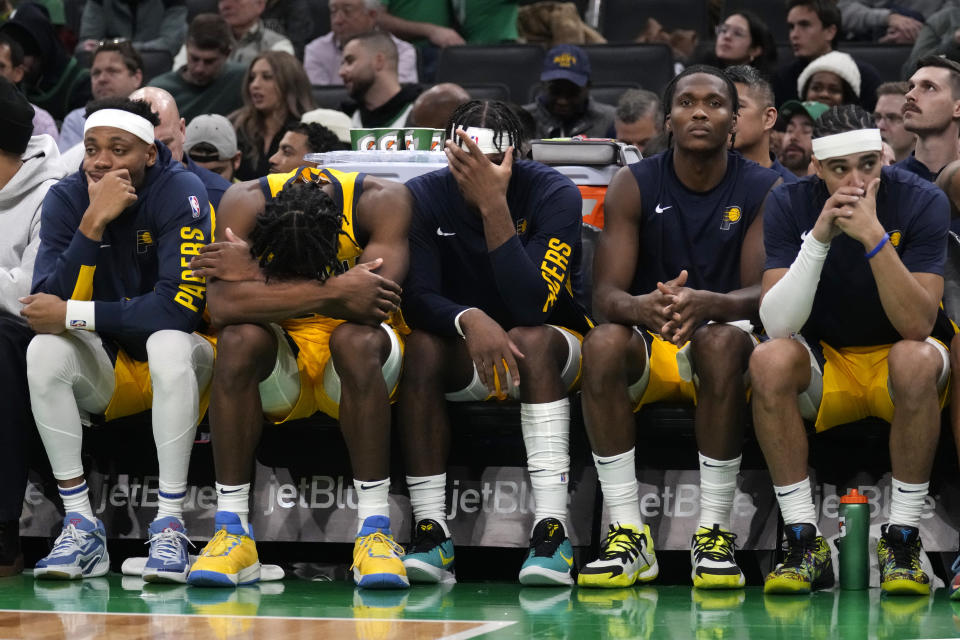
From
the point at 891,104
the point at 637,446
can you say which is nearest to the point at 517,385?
the point at 637,446

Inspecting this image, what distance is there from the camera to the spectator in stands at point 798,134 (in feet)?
23.6

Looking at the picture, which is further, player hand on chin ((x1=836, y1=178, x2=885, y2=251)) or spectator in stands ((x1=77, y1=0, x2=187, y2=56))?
spectator in stands ((x1=77, y1=0, x2=187, y2=56))

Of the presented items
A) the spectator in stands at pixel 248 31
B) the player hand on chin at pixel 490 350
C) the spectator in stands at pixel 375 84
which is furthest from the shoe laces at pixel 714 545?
the spectator in stands at pixel 248 31

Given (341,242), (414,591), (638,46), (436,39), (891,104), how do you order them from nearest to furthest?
(414,591)
(341,242)
(891,104)
(638,46)
(436,39)

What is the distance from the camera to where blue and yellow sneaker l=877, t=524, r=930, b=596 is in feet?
14.2

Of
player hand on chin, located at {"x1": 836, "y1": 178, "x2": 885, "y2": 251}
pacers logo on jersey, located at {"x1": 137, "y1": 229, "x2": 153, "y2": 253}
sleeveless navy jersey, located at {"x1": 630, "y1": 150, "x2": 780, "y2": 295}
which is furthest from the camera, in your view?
pacers logo on jersey, located at {"x1": 137, "y1": 229, "x2": 153, "y2": 253}

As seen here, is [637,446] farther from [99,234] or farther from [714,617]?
[99,234]

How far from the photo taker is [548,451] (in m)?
4.61

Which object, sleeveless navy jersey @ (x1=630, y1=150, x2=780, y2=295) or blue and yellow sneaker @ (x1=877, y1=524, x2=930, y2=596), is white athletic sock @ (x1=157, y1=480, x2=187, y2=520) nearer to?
sleeveless navy jersey @ (x1=630, y1=150, x2=780, y2=295)

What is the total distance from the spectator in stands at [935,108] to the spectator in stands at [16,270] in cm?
331

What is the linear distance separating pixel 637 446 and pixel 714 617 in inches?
42.3

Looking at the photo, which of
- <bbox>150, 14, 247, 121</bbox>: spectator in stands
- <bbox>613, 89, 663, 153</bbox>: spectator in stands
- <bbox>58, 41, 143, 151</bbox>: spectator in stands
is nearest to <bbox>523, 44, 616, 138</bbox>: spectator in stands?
<bbox>613, 89, 663, 153</bbox>: spectator in stands

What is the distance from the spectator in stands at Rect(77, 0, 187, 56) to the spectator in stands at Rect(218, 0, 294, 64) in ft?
2.66

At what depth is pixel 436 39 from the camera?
32.7 feet
